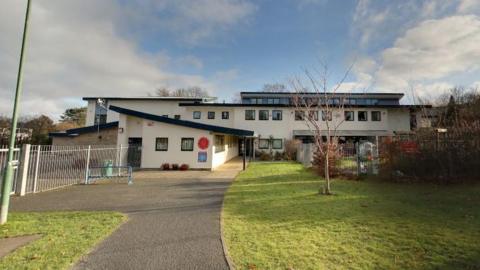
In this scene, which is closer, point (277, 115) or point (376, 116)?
point (376, 116)

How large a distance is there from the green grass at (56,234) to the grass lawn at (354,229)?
8.26ft

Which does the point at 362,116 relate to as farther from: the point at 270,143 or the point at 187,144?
the point at 187,144

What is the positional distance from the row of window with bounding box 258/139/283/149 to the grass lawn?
19812 millimetres

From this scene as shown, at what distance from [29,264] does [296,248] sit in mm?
4093

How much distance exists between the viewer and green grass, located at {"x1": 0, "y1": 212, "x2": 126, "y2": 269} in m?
3.70

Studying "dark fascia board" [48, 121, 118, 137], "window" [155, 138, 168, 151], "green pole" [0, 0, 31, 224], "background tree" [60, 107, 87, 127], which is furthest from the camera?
"background tree" [60, 107, 87, 127]

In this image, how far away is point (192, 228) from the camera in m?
5.23

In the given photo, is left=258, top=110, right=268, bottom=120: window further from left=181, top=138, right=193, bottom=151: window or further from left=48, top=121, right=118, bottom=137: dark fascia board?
left=48, top=121, right=118, bottom=137: dark fascia board

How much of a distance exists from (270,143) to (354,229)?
23914mm

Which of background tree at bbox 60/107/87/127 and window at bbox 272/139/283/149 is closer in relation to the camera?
window at bbox 272/139/283/149

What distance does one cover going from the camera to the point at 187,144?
1791 cm

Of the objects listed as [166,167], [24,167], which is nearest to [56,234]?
[24,167]

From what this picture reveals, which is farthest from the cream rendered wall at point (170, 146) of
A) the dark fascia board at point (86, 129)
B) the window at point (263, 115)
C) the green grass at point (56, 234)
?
the window at point (263, 115)

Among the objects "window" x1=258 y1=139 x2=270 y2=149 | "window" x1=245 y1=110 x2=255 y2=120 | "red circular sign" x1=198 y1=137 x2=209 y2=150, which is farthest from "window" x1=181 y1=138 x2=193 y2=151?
"window" x1=245 y1=110 x2=255 y2=120
